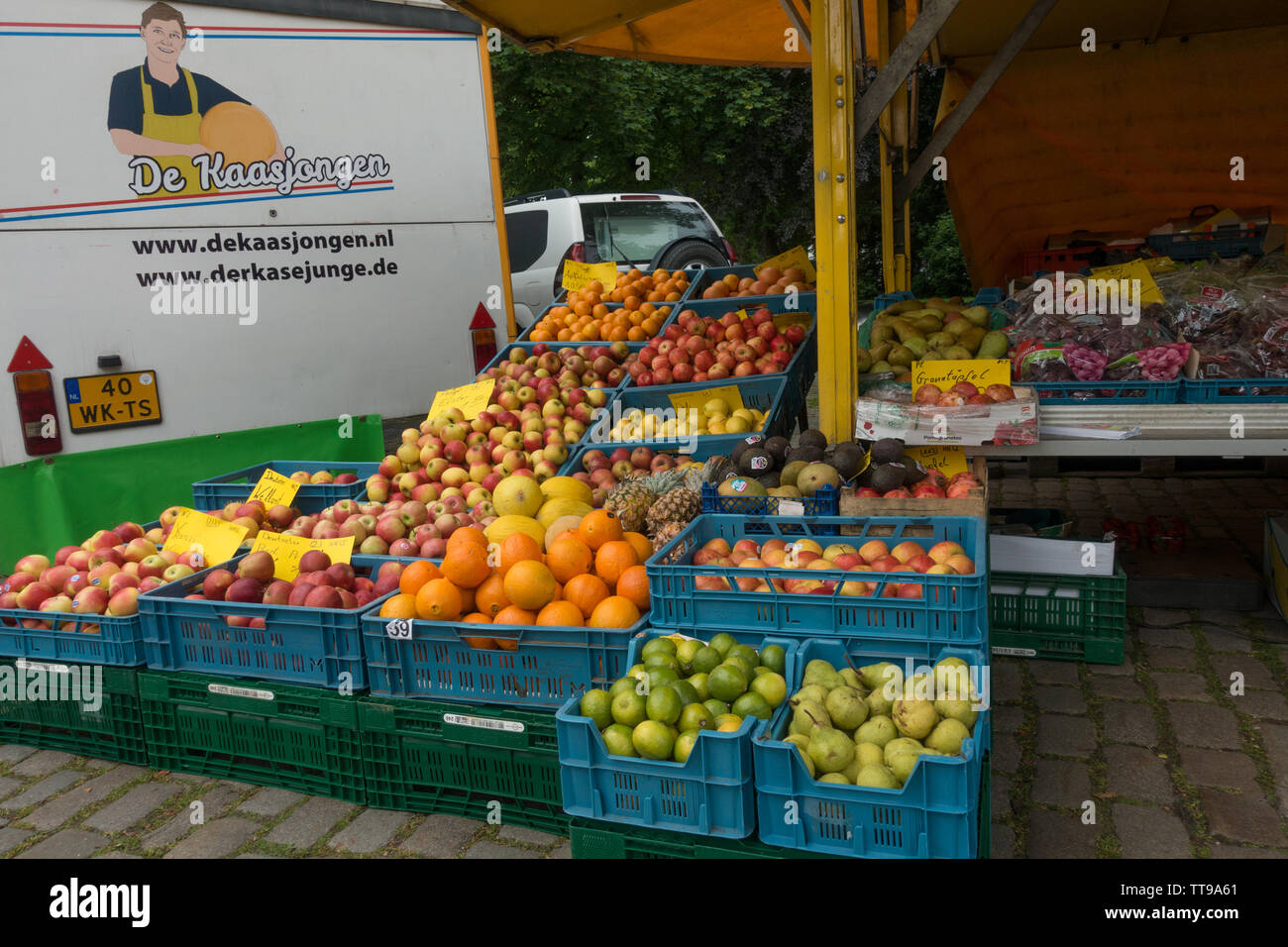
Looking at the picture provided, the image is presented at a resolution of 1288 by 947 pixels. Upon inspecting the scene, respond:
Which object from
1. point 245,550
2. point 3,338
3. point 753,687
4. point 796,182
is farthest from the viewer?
point 796,182

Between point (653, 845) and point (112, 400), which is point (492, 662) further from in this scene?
point (112, 400)

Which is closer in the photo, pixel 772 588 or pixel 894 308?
pixel 772 588

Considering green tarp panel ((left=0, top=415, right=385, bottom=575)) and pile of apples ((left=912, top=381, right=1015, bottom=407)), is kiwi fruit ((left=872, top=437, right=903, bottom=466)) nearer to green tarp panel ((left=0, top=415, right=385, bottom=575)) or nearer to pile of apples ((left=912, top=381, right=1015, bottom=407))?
pile of apples ((left=912, top=381, right=1015, bottom=407))

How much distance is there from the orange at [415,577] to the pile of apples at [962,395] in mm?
2304

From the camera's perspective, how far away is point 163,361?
5.52 meters

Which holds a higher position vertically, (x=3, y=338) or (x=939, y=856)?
(x=3, y=338)

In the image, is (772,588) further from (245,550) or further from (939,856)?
(245,550)

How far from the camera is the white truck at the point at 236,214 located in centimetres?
A: 507

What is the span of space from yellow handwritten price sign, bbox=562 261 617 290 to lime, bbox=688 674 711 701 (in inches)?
202

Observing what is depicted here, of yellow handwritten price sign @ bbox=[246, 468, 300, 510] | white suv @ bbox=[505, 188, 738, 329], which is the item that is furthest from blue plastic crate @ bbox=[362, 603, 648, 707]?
white suv @ bbox=[505, 188, 738, 329]

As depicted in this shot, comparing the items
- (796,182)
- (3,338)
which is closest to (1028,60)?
(3,338)

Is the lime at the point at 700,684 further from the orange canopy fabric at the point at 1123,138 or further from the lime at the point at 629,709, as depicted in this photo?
the orange canopy fabric at the point at 1123,138

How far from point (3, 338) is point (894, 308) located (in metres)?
4.85

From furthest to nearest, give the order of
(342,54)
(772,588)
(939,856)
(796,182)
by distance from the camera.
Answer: (796,182) → (342,54) → (772,588) → (939,856)
